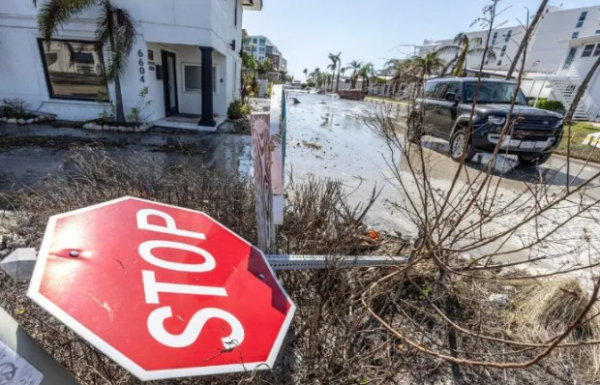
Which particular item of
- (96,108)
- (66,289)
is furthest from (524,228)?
(96,108)

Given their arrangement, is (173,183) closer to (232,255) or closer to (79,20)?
(232,255)

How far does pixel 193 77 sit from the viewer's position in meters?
11.7

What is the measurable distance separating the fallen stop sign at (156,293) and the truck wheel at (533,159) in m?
8.84

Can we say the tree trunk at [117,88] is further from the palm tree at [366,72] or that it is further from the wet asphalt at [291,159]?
the palm tree at [366,72]

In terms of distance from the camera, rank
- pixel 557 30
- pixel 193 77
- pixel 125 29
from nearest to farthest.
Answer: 1. pixel 125 29
2. pixel 193 77
3. pixel 557 30

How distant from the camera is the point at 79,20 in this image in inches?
330

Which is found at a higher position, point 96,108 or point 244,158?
point 96,108

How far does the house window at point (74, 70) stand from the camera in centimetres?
891

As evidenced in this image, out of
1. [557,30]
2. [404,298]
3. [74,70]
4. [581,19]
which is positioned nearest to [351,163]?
[404,298]

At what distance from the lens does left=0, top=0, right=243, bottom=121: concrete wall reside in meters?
8.37

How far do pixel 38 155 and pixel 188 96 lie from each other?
6.94 m

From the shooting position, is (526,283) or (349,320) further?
(526,283)

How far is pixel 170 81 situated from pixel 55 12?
12.9 feet

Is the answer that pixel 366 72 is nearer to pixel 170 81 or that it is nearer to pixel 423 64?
pixel 170 81
